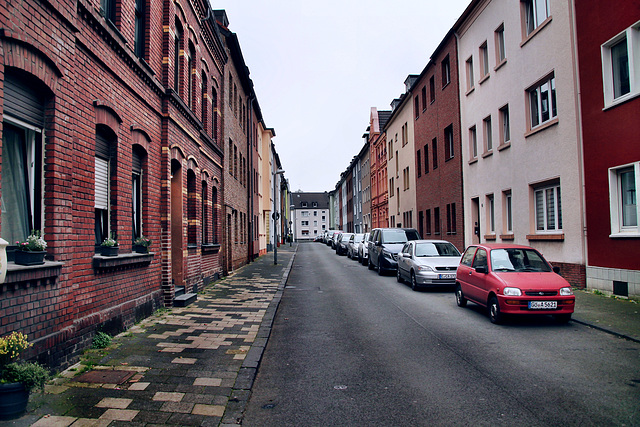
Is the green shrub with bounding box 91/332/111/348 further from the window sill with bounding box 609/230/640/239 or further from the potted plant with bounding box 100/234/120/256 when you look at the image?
the window sill with bounding box 609/230/640/239

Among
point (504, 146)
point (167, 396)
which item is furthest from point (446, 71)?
point (167, 396)

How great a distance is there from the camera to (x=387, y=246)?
66.7 feet

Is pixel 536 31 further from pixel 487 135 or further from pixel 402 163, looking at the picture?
pixel 402 163

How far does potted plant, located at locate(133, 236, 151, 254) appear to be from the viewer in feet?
29.8

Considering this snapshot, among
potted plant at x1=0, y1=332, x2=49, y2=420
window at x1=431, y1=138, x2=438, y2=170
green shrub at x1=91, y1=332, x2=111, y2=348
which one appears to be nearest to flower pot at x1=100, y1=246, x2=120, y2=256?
green shrub at x1=91, y1=332, x2=111, y2=348

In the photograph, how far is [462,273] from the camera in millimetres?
11016

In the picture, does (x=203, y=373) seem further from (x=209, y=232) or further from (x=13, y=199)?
(x=209, y=232)

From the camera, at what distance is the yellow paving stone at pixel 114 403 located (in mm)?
4562

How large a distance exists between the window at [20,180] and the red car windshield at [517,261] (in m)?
8.00

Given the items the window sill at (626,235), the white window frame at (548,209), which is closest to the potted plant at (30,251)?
the window sill at (626,235)

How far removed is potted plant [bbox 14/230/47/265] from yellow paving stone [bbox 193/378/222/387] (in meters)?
2.20

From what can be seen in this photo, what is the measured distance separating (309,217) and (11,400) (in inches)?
5327

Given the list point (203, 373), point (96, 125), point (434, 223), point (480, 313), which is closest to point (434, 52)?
point (434, 223)

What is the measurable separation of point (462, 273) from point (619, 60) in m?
6.54
